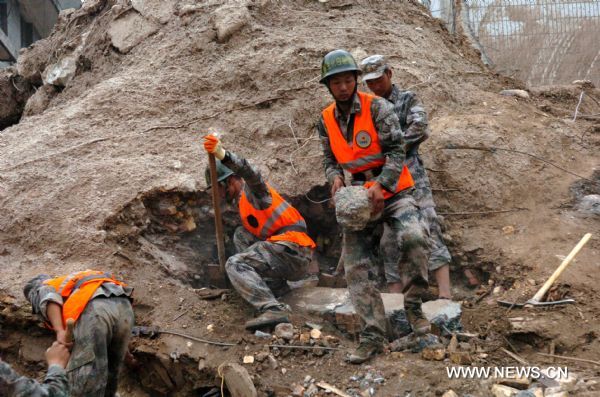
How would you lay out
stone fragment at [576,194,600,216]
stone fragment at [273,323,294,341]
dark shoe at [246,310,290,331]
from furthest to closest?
stone fragment at [576,194,600,216]
dark shoe at [246,310,290,331]
stone fragment at [273,323,294,341]

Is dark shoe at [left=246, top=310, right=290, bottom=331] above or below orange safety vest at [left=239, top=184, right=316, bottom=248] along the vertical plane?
below

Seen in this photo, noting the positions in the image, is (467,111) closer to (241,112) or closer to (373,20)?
(373,20)

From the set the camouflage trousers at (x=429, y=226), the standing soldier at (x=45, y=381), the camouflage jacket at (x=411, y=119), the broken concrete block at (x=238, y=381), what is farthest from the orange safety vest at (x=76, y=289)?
the camouflage jacket at (x=411, y=119)

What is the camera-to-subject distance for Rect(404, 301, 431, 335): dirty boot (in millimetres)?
4262

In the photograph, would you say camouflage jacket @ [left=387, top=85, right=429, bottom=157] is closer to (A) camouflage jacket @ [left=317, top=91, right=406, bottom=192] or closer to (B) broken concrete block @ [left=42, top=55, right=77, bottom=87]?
(A) camouflage jacket @ [left=317, top=91, right=406, bottom=192]

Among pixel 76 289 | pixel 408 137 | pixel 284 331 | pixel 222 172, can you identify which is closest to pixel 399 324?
pixel 284 331

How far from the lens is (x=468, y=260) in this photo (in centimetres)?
555

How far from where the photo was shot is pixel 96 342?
4.00 metres

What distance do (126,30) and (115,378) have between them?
16.8ft

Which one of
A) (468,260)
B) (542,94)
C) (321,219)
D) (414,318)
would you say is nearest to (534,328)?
(414,318)

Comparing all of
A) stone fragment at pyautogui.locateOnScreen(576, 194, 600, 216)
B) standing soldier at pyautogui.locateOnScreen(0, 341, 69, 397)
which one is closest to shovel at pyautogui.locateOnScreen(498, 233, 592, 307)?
stone fragment at pyautogui.locateOnScreen(576, 194, 600, 216)

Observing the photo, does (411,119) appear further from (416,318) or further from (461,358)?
(461,358)

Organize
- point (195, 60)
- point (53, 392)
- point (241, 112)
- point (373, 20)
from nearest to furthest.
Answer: point (53, 392) → point (241, 112) → point (195, 60) → point (373, 20)

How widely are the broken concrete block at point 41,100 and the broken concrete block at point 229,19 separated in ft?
8.32
